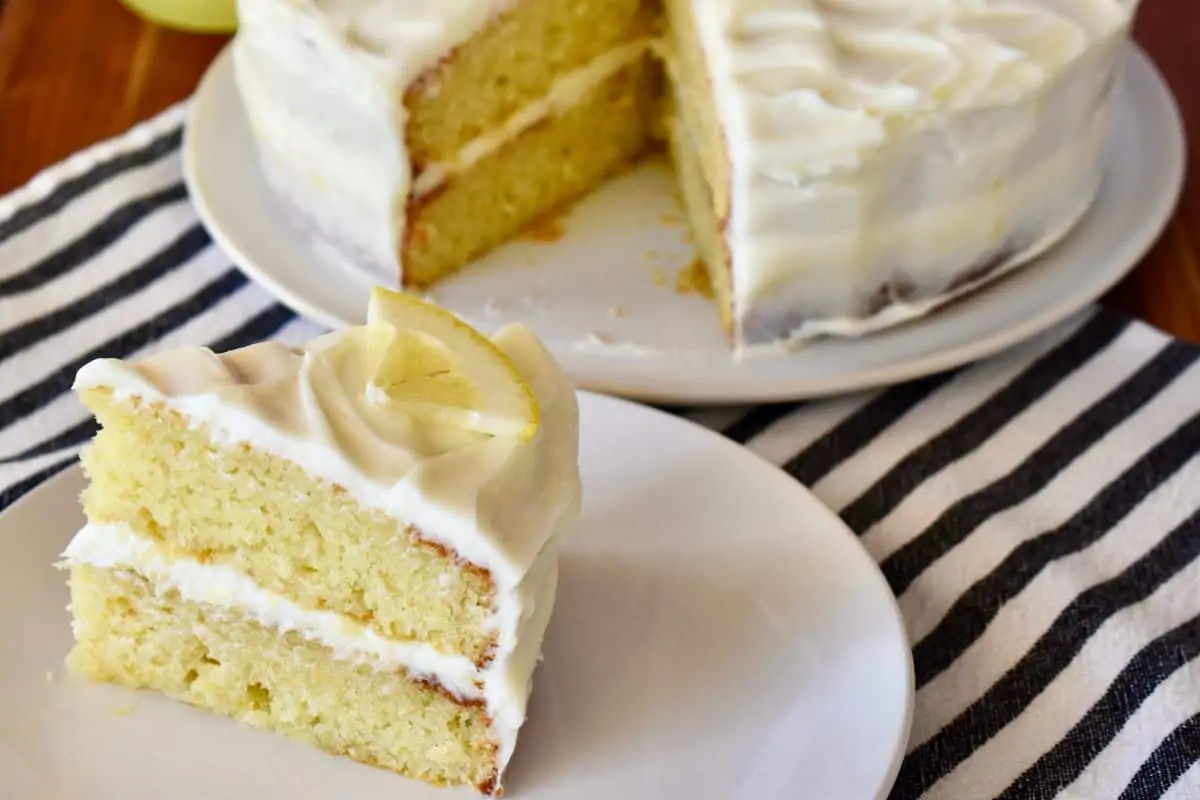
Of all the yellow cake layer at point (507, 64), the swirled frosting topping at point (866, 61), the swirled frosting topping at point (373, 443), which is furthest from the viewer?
the yellow cake layer at point (507, 64)

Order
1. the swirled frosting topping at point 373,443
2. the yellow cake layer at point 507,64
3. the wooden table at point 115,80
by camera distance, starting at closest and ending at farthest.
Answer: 1. the swirled frosting topping at point 373,443
2. the yellow cake layer at point 507,64
3. the wooden table at point 115,80

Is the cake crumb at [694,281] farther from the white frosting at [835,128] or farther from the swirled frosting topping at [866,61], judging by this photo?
the swirled frosting topping at [866,61]

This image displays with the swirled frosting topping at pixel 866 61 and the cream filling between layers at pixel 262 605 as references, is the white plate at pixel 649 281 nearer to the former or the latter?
the swirled frosting topping at pixel 866 61

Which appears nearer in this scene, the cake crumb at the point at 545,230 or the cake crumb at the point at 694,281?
the cake crumb at the point at 694,281

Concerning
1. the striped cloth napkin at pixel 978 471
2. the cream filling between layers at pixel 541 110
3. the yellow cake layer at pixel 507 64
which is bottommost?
the striped cloth napkin at pixel 978 471

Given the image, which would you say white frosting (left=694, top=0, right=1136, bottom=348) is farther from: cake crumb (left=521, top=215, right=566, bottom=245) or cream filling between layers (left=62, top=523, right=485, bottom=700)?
cream filling between layers (left=62, top=523, right=485, bottom=700)

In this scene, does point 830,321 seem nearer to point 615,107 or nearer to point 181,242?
point 615,107

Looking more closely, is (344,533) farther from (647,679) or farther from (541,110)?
(541,110)

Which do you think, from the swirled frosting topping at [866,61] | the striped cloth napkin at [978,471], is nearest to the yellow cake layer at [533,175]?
the striped cloth napkin at [978,471]

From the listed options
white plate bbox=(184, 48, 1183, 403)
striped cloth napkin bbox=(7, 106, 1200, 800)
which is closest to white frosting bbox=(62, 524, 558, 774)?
striped cloth napkin bbox=(7, 106, 1200, 800)

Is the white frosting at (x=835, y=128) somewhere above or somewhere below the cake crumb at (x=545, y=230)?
above
